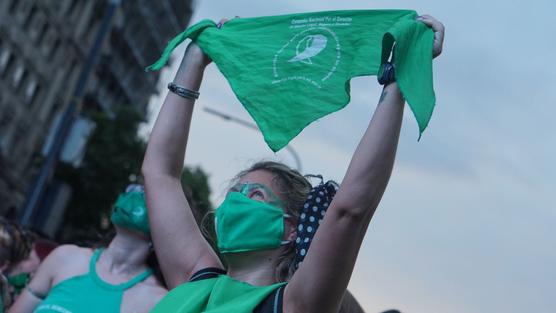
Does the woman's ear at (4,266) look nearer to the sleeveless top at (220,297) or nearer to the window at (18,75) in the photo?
the sleeveless top at (220,297)

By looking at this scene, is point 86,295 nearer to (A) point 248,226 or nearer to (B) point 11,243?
(B) point 11,243

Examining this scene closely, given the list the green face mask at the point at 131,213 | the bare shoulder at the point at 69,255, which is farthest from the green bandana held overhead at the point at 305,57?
the bare shoulder at the point at 69,255

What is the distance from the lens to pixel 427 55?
9.68 ft

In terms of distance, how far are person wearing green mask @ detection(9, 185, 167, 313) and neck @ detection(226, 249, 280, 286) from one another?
1832 millimetres

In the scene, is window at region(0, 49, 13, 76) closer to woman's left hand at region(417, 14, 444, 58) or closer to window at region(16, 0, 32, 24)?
window at region(16, 0, 32, 24)

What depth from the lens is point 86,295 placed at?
5043 mm

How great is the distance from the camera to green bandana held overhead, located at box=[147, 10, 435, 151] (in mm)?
3020

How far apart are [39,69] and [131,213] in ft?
134

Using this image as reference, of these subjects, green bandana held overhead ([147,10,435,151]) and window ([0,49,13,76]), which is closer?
green bandana held overhead ([147,10,435,151])

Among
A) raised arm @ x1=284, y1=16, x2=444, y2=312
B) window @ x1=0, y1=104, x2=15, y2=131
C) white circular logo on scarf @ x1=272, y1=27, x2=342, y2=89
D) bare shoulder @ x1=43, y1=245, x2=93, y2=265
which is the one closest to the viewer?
raised arm @ x1=284, y1=16, x2=444, y2=312

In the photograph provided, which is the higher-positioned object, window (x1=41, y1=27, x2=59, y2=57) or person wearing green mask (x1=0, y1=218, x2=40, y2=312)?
window (x1=41, y1=27, x2=59, y2=57)

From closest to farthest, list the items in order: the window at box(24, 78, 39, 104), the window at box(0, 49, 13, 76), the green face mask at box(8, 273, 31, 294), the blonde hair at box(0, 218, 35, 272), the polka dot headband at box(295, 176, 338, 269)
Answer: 1. the polka dot headband at box(295, 176, 338, 269)
2. the blonde hair at box(0, 218, 35, 272)
3. the green face mask at box(8, 273, 31, 294)
4. the window at box(0, 49, 13, 76)
5. the window at box(24, 78, 39, 104)

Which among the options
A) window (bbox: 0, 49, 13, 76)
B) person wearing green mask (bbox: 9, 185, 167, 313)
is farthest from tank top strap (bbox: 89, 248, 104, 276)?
window (bbox: 0, 49, 13, 76)

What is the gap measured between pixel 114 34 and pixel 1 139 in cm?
1621
